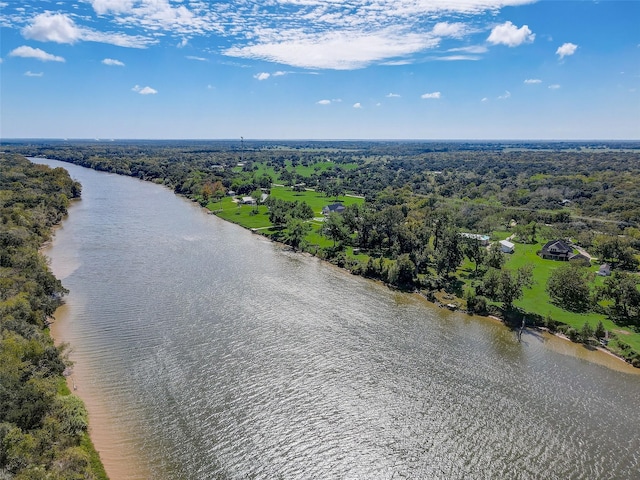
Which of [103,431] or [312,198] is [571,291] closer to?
[103,431]

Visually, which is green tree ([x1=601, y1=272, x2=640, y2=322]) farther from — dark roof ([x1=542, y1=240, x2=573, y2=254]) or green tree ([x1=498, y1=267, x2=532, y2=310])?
dark roof ([x1=542, y1=240, x2=573, y2=254])

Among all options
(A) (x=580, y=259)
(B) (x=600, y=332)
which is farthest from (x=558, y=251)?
(B) (x=600, y=332)

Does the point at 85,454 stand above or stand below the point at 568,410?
above

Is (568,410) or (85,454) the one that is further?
(568,410)

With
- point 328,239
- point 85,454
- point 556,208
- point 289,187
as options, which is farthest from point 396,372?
point 289,187

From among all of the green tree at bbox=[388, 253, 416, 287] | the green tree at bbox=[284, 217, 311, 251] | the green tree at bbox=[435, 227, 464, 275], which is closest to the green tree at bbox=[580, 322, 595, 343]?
the green tree at bbox=[435, 227, 464, 275]

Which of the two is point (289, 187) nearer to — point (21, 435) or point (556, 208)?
point (556, 208)
